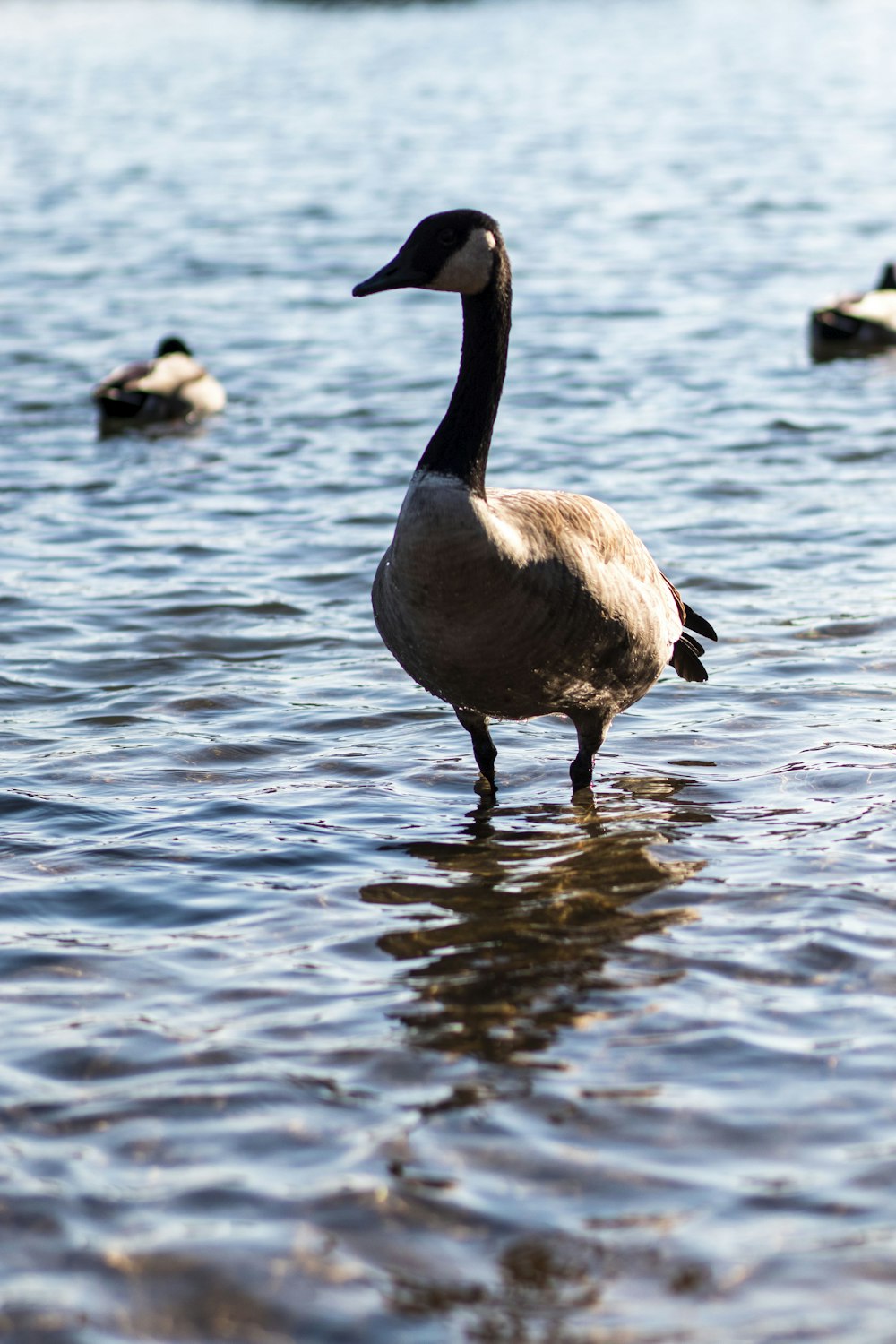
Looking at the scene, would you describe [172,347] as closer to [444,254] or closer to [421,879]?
[444,254]

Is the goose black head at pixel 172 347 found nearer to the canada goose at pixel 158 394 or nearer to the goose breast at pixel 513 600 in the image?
the canada goose at pixel 158 394

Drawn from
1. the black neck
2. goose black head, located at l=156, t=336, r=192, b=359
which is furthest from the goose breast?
goose black head, located at l=156, t=336, r=192, b=359

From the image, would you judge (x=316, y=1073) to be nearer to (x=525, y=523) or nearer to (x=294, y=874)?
(x=294, y=874)

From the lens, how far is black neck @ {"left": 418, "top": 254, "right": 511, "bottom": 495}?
6359 millimetres

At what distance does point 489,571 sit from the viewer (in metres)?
6.15

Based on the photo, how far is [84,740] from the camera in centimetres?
830

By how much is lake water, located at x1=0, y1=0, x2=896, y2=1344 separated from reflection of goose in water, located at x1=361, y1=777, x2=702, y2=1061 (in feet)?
0.07

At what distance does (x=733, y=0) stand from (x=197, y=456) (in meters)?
74.9

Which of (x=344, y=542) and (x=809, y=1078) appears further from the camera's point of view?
(x=344, y=542)

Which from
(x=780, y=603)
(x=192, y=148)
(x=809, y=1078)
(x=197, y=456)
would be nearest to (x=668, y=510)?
(x=780, y=603)

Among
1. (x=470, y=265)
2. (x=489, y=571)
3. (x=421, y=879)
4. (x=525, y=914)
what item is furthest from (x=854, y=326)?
(x=525, y=914)

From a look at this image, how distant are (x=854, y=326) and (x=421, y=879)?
1307cm

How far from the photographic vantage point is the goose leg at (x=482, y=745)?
7.20m

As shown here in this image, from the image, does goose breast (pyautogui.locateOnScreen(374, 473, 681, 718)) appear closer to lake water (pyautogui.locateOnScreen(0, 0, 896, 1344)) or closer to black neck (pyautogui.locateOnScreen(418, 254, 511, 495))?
black neck (pyautogui.locateOnScreen(418, 254, 511, 495))
